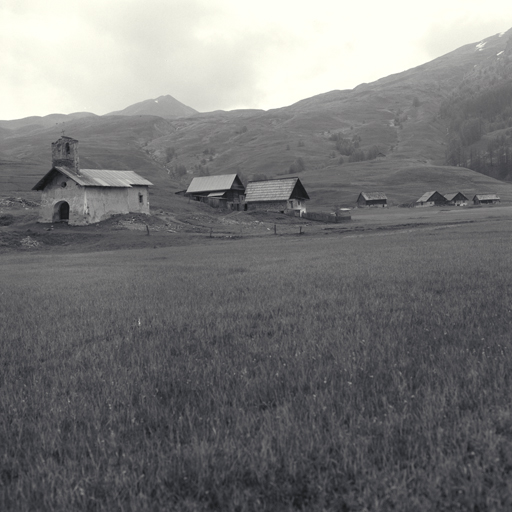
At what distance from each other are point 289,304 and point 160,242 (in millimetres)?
33856

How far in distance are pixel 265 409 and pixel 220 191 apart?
87292mm

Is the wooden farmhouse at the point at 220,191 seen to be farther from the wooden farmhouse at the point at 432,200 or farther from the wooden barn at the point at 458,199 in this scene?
the wooden barn at the point at 458,199

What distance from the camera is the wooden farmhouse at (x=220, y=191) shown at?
8994cm

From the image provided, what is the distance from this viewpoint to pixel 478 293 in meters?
9.70

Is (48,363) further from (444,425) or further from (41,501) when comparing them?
(444,425)

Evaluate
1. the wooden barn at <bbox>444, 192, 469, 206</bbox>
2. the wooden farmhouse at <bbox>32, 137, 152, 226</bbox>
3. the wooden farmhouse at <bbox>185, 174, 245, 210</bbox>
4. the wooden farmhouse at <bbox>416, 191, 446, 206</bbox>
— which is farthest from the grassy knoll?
the wooden barn at <bbox>444, 192, 469, 206</bbox>

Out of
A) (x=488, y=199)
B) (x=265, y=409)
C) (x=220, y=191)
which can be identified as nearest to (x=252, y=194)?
(x=220, y=191)

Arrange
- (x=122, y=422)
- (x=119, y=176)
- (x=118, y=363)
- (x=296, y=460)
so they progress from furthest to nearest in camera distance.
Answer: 1. (x=119, y=176)
2. (x=118, y=363)
3. (x=122, y=422)
4. (x=296, y=460)

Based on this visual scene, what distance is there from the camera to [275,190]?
82.2 meters

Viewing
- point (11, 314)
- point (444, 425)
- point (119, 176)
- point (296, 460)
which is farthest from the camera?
point (119, 176)

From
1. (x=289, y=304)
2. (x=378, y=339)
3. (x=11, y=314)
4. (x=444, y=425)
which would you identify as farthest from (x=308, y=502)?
(x=11, y=314)

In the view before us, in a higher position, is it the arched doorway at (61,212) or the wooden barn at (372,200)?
the wooden barn at (372,200)

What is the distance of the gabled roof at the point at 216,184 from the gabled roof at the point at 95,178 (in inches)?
1220

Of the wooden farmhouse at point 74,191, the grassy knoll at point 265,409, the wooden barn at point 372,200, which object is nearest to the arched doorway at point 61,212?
the wooden farmhouse at point 74,191
